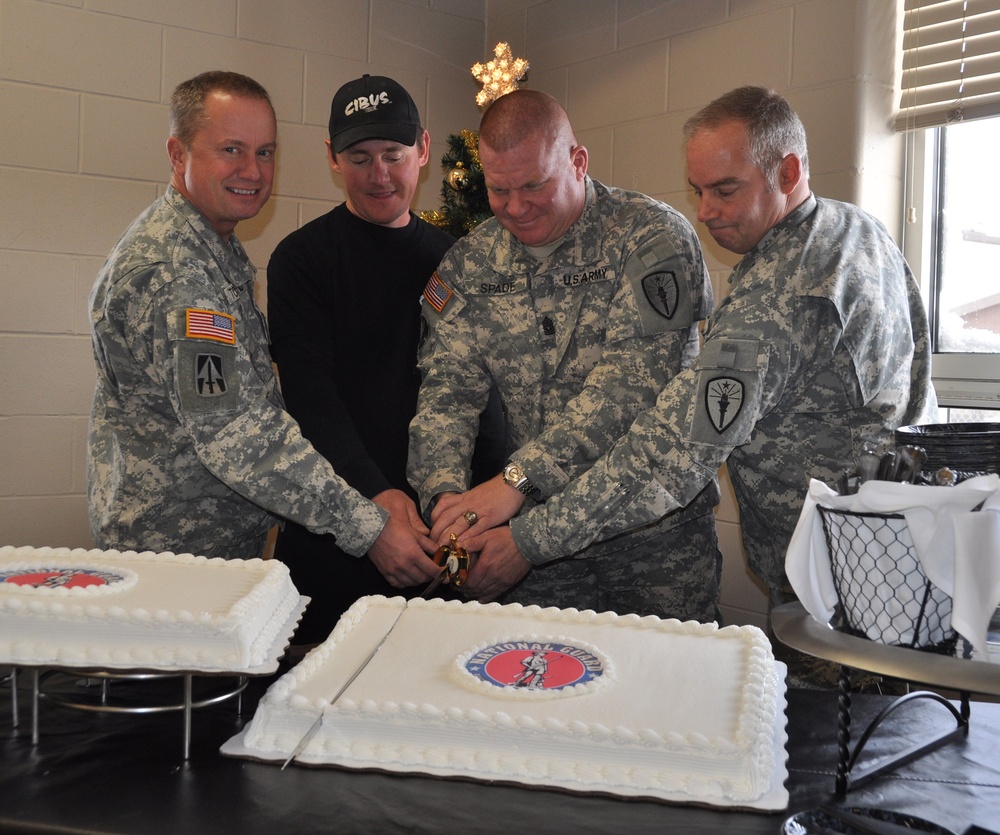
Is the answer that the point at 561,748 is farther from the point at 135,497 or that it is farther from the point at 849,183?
the point at 849,183

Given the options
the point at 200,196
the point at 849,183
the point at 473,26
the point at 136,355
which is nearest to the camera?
the point at 136,355

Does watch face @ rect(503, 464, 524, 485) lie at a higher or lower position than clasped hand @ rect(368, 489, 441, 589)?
higher

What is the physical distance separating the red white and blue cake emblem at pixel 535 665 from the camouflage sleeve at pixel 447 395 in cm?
97

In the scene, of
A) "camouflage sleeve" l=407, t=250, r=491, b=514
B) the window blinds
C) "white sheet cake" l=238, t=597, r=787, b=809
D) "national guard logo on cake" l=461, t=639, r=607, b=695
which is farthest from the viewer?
the window blinds

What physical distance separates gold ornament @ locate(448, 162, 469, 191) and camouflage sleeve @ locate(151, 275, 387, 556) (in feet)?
4.07

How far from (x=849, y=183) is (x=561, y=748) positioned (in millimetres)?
2182

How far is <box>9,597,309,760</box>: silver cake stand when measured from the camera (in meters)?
1.04

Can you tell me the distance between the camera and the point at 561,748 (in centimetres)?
98

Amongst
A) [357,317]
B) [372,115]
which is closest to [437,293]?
[357,317]

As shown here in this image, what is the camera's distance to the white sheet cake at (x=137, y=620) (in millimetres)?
1036

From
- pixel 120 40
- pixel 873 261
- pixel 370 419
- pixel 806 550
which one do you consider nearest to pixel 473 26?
pixel 120 40

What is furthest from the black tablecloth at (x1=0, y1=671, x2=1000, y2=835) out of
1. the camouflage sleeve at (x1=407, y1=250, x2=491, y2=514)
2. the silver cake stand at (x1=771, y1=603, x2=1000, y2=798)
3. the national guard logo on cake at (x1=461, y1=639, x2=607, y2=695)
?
the camouflage sleeve at (x1=407, y1=250, x2=491, y2=514)

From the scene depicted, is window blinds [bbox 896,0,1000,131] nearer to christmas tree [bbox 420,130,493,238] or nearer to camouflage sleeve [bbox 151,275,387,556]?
christmas tree [bbox 420,130,493,238]

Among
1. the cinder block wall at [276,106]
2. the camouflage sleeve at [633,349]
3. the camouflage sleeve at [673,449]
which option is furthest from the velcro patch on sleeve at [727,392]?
the cinder block wall at [276,106]
